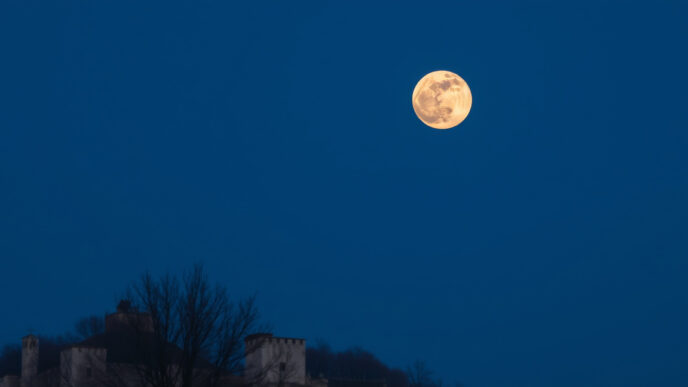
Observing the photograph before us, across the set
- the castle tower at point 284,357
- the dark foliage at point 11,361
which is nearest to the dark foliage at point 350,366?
the dark foliage at point 11,361

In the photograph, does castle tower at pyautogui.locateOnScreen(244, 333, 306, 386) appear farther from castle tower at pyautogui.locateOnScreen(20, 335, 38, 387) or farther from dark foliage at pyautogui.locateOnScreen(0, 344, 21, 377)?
dark foliage at pyautogui.locateOnScreen(0, 344, 21, 377)

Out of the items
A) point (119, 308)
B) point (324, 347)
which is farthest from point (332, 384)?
point (324, 347)

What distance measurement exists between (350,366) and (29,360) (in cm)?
9400

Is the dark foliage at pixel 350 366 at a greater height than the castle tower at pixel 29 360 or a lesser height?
greater

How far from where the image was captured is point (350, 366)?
15825 centimetres

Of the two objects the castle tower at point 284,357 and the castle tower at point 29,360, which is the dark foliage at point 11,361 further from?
the castle tower at point 284,357

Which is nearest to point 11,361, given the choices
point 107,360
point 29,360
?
point 29,360

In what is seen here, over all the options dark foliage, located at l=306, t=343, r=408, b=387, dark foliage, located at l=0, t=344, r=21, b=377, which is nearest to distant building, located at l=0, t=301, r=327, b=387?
dark foliage, located at l=0, t=344, r=21, b=377

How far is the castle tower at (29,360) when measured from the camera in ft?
228

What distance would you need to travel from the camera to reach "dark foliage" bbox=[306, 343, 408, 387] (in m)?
151

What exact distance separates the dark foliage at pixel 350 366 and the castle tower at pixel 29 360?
79.2 meters

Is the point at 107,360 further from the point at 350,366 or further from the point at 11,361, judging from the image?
the point at 350,366

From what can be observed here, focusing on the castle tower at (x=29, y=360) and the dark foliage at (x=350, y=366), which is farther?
the dark foliage at (x=350, y=366)

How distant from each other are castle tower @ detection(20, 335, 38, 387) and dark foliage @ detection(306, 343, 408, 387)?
260ft
